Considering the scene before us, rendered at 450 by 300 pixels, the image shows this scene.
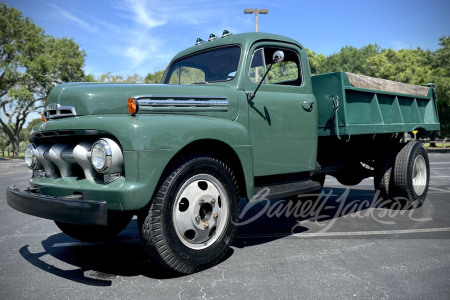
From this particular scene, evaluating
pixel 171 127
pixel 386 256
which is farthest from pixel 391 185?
pixel 171 127

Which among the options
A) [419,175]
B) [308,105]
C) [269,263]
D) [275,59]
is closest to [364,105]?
[308,105]

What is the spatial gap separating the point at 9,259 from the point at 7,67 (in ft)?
90.6

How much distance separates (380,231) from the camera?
4.20m

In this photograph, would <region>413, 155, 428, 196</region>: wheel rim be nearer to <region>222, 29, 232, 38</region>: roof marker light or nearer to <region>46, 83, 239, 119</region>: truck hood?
<region>222, 29, 232, 38</region>: roof marker light

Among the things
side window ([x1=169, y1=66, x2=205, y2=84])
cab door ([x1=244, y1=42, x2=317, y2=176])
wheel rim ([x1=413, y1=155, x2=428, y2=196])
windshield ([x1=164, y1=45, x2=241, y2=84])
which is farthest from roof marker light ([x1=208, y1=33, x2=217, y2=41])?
wheel rim ([x1=413, y1=155, x2=428, y2=196])

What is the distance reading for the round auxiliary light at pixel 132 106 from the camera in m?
2.78

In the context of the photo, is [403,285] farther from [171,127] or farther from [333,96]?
[333,96]

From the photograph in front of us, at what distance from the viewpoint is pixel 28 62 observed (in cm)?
2634

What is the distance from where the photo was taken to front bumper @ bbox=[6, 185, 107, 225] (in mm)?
2441

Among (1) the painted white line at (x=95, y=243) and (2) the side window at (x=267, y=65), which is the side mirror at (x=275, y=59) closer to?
(2) the side window at (x=267, y=65)

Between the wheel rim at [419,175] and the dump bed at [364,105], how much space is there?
0.53 m

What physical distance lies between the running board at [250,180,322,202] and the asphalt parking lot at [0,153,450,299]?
0.51m

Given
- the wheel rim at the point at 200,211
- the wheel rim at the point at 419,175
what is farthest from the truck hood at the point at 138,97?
the wheel rim at the point at 419,175

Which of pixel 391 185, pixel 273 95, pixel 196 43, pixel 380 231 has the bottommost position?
pixel 380 231
